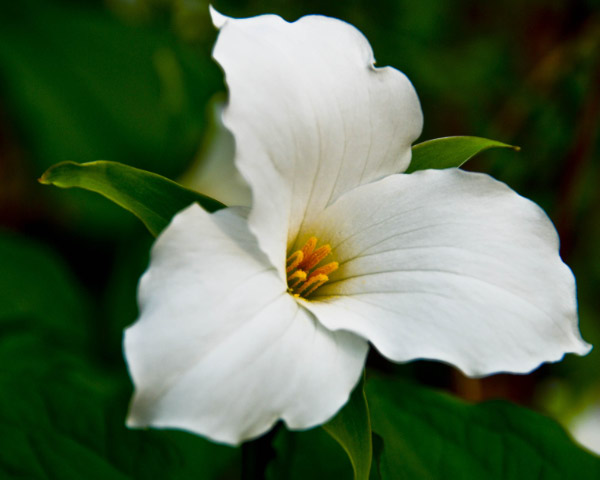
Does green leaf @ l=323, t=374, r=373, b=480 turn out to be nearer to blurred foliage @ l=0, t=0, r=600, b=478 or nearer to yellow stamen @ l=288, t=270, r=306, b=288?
yellow stamen @ l=288, t=270, r=306, b=288

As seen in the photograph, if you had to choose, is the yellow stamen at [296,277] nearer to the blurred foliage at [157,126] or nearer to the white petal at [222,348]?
the white petal at [222,348]

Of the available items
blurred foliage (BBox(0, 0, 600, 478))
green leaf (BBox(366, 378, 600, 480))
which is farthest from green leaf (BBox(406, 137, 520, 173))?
blurred foliage (BBox(0, 0, 600, 478))

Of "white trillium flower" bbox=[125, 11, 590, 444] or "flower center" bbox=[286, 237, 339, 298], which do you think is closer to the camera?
"white trillium flower" bbox=[125, 11, 590, 444]

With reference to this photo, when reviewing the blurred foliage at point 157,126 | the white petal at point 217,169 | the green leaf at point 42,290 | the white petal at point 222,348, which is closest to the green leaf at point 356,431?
the white petal at point 222,348

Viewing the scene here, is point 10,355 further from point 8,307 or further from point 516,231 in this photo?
point 516,231

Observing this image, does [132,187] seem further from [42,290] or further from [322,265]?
[42,290]
